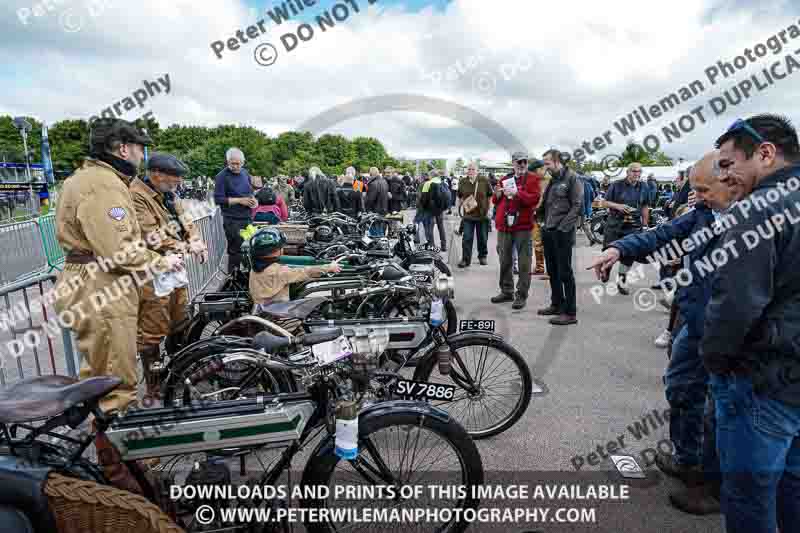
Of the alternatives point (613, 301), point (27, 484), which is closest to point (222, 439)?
point (27, 484)

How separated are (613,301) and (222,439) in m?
6.20

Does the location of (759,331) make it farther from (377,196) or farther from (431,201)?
(377,196)

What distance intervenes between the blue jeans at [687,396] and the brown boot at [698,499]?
0.15 meters

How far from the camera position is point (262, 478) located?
2.14 m

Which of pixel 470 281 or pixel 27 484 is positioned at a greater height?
pixel 27 484

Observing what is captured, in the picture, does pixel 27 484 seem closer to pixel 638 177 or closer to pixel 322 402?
pixel 322 402

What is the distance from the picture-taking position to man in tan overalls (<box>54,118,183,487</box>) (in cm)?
272

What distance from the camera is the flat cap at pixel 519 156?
622cm

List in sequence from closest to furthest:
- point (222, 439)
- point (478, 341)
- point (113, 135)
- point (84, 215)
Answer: point (222, 439) < point (84, 215) < point (113, 135) < point (478, 341)

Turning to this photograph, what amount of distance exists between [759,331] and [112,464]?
251 centimetres

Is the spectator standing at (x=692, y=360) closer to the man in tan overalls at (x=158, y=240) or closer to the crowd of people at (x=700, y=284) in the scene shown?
the crowd of people at (x=700, y=284)

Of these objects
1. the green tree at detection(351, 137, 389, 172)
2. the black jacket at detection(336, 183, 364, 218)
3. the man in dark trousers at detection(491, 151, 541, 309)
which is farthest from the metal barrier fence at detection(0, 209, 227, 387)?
the green tree at detection(351, 137, 389, 172)

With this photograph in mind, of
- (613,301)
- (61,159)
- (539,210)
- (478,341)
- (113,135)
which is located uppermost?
(61,159)

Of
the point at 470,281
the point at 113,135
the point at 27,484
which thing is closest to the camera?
the point at 27,484
